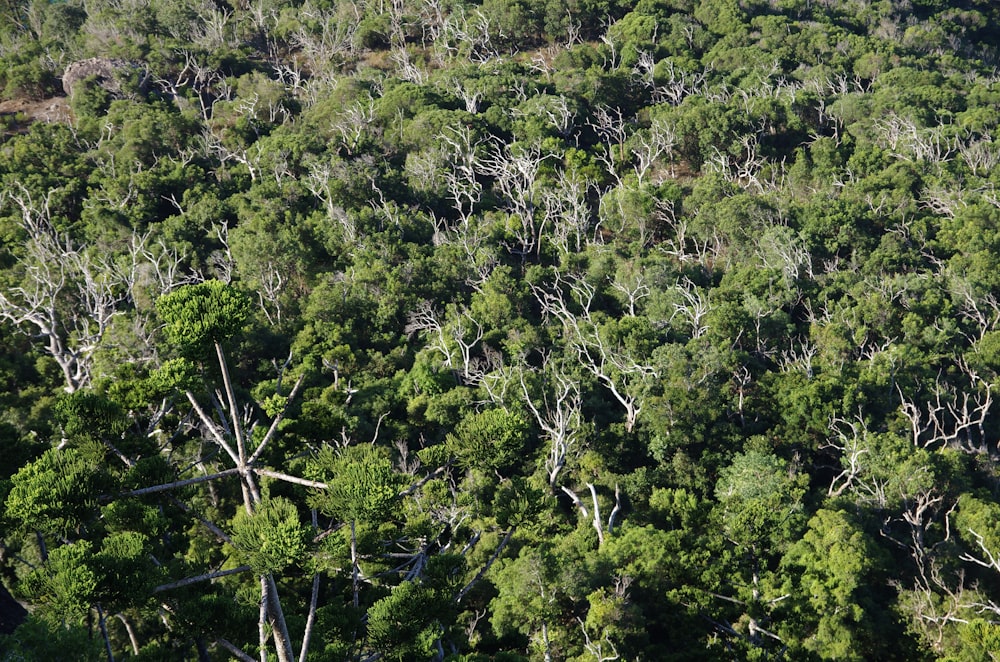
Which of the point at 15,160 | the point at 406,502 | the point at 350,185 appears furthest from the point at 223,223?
the point at 406,502

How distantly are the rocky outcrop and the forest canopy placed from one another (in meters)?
0.32

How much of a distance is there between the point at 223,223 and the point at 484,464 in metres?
32.6

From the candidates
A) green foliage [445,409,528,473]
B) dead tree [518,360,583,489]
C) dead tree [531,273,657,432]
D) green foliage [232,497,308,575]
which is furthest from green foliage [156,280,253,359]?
dead tree [531,273,657,432]

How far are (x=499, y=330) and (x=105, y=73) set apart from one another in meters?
39.6

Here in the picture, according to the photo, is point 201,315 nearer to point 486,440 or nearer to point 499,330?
point 486,440

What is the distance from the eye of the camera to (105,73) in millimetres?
53375

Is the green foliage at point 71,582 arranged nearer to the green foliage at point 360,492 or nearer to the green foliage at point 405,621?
the green foliage at point 360,492

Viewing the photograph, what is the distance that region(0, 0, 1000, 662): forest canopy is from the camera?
975 centimetres

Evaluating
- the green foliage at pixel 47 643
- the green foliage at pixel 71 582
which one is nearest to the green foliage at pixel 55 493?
the green foliage at pixel 71 582

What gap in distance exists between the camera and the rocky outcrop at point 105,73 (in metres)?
52.7

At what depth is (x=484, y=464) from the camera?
32.0 feet

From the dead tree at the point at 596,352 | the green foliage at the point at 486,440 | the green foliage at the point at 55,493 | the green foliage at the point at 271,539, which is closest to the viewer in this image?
the green foliage at the point at 271,539

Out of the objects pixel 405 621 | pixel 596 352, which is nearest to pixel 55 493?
pixel 405 621

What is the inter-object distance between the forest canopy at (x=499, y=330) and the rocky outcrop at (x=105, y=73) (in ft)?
1.04
